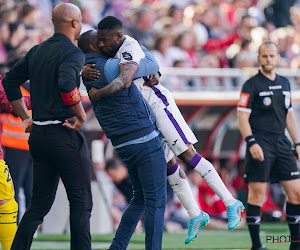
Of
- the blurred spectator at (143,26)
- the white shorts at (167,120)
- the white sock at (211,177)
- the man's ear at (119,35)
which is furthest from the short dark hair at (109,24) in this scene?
the blurred spectator at (143,26)

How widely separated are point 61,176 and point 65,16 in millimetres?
1342

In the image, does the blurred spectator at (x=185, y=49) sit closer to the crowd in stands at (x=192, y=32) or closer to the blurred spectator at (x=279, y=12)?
the crowd in stands at (x=192, y=32)

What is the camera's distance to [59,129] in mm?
7070

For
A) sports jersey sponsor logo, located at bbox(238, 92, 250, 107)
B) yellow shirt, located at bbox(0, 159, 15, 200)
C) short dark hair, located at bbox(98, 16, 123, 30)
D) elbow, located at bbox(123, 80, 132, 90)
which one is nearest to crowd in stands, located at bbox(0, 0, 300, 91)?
sports jersey sponsor logo, located at bbox(238, 92, 250, 107)

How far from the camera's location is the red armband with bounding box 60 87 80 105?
6902 mm

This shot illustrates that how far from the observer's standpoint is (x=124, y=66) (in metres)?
7.17

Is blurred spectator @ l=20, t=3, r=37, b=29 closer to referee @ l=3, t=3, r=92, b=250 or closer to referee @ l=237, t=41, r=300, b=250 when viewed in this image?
referee @ l=237, t=41, r=300, b=250

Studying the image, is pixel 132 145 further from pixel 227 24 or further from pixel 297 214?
pixel 227 24

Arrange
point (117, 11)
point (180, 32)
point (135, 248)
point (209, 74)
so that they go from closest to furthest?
point (135, 248)
point (209, 74)
point (180, 32)
point (117, 11)

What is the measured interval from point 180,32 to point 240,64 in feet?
4.22

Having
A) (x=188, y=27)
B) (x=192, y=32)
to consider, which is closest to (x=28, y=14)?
(x=192, y=32)

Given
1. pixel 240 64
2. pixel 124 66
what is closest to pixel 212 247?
pixel 124 66

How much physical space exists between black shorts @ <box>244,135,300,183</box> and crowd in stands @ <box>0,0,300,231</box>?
13.7ft

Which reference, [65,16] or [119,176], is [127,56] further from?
[119,176]
